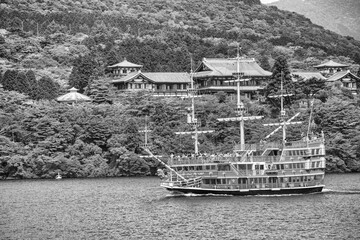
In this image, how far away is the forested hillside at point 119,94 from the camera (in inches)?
3706

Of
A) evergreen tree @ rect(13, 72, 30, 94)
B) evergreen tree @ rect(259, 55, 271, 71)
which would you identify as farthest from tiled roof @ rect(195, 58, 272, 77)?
evergreen tree @ rect(13, 72, 30, 94)

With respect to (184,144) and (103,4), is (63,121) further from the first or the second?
(103,4)

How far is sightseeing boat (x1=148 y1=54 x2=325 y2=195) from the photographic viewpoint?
70.3m

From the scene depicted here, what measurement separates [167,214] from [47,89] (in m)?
54.0

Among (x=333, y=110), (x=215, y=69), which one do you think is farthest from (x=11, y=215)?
Result: (x=215, y=69)

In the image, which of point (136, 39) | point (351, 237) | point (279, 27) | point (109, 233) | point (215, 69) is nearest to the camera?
point (351, 237)

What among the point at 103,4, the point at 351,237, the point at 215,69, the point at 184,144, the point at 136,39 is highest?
the point at 103,4

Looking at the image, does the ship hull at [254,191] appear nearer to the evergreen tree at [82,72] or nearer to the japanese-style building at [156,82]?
the japanese-style building at [156,82]

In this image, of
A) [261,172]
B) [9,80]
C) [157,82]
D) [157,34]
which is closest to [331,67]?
[157,82]

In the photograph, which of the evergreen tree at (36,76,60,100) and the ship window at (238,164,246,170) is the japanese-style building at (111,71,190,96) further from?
the ship window at (238,164,246,170)

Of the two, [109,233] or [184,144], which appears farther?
[184,144]

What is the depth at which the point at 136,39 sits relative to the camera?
137500mm

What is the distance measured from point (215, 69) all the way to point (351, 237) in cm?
6562

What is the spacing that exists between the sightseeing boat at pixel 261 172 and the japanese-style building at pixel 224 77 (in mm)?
41253
